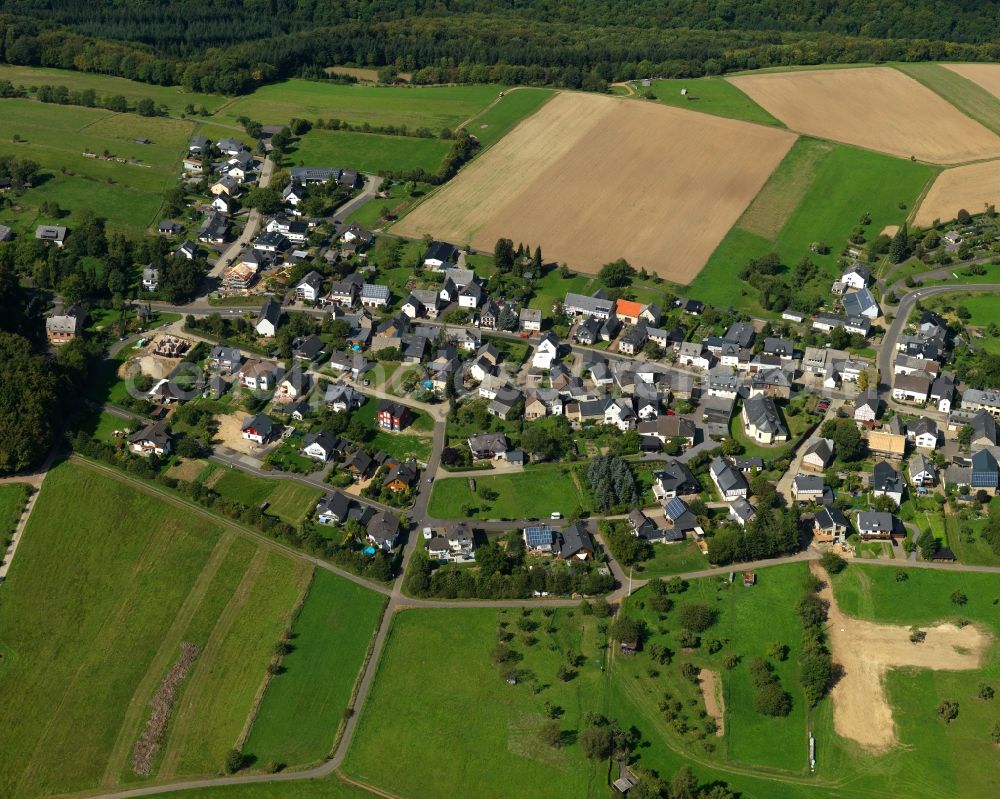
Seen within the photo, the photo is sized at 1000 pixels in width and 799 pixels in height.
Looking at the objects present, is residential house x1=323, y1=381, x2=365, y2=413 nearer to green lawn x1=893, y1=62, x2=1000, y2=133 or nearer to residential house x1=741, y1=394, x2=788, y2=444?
residential house x1=741, y1=394, x2=788, y2=444

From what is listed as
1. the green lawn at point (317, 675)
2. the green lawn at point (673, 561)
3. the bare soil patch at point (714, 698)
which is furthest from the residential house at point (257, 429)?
the bare soil patch at point (714, 698)

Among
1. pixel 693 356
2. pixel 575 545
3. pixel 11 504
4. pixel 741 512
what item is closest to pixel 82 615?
pixel 11 504

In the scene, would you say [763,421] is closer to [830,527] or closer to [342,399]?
[830,527]

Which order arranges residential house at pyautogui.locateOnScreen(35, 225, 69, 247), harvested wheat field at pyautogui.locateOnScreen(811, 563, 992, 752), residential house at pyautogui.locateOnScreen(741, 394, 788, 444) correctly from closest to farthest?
harvested wheat field at pyautogui.locateOnScreen(811, 563, 992, 752) → residential house at pyautogui.locateOnScreen(741, 394, 788, 444) → residential house at pyautogui.locateOnScreen(35, 225, 69, 247)

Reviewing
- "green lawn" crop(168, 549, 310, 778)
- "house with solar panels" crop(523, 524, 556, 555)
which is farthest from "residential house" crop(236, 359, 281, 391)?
"house with solar panels" crop(523, 524, 556, 555)

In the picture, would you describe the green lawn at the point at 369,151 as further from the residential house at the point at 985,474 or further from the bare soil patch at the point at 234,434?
the residential house at the point at 985,474

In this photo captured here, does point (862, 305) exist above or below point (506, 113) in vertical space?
below
